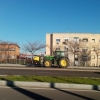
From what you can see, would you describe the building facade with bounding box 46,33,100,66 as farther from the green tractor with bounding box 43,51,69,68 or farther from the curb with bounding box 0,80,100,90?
the curb with bounding box 0,80,100,90

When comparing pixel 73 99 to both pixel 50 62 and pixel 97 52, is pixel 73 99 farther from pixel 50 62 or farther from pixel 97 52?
pixel 97 52

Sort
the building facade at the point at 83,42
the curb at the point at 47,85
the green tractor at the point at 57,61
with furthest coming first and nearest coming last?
the building facade at the point at 83,42
the green tractor at the point at 57,61
the curb at the point at 47,85

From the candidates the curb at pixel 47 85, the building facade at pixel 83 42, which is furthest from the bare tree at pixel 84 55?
the curb at pixel 47 85

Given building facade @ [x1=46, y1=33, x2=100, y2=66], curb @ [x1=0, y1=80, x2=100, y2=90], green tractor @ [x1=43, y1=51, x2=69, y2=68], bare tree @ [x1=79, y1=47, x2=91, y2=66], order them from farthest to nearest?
building facade @ [x1=46, y1=33, x2=100, y2=66]
bare tree @ [x1=79, y1=47, x2=91, y2=66]
green tractor @ [x1=43, y1=51, x2=69, y2=68]
curb @ [x1=0, y1=80, x2=100, y2=90]

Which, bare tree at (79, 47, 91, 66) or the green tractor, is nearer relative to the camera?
the green tractor

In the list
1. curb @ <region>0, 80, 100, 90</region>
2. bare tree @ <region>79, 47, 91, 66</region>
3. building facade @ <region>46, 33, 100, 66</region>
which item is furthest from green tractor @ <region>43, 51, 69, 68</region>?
bare tree @ <region>79, 47, 91, 66</region>

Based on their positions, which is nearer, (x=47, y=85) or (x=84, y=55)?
(x=47, y=85)

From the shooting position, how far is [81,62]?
62.9m

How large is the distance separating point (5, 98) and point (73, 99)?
8.86 feet

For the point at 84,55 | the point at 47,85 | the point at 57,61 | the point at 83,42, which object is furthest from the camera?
the point at 83,42

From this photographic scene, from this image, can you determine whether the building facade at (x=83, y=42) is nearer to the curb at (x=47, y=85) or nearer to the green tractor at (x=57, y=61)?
the green tractor at (x=57, y=61)

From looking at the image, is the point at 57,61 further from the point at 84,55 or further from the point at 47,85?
the point at 84,55

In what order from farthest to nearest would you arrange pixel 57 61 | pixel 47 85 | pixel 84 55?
pixel 84 55 < pixel 57 61 < pixel 47 85

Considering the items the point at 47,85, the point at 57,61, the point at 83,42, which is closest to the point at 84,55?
the point at 83,42
